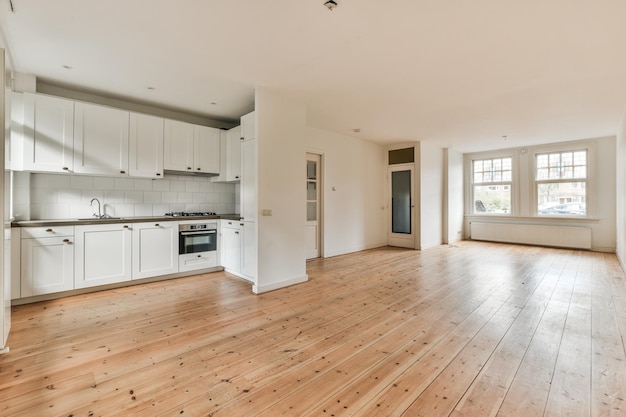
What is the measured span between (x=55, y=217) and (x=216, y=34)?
3.29 m

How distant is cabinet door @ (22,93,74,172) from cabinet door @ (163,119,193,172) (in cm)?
113

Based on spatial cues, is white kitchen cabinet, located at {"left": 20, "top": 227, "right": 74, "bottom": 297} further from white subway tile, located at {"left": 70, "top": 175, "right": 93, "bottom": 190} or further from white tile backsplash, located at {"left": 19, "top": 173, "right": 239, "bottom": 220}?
white subway tile, located at {"left": 70, "top": 175, "right": 93, "bottom": 190}

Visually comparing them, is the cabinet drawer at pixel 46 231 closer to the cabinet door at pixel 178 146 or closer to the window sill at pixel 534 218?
the cabinet door at pixel 178 146

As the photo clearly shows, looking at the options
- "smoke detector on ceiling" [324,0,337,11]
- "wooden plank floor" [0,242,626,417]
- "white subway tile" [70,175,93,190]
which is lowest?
"wooden plank floor" [0,242,626,417]

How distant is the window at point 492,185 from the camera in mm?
8188

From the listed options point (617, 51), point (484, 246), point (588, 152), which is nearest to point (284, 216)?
point (617, 51)

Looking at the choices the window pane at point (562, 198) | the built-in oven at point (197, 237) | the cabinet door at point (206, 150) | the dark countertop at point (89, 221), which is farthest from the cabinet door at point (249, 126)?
the window pane at point (562, 198)

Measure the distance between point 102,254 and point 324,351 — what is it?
3.20 m

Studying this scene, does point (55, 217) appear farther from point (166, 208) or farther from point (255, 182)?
point (255, 182)

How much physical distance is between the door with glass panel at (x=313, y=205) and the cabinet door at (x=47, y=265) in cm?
372

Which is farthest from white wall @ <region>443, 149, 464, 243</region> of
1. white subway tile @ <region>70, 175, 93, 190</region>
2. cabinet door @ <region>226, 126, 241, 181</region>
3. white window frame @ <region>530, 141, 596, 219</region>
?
white subway tile @ <region>70, 175, 93, 190</region>

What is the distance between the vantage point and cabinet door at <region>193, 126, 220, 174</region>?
4.74 meters

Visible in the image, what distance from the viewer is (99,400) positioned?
171 centimetres

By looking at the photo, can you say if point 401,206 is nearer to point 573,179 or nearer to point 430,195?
point 430,195
